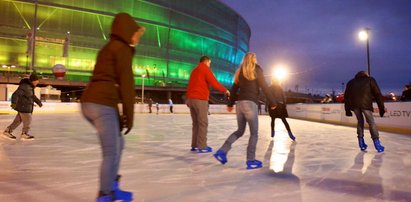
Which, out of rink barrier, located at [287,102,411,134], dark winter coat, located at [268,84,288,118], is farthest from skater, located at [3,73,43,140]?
rink barrier, located at [287,102,411,134]

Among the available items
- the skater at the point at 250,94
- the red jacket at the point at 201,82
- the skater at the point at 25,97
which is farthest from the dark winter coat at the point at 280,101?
the skater at the point at 25,97

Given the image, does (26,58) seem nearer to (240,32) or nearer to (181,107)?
(181,107)

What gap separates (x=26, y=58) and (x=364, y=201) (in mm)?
47720

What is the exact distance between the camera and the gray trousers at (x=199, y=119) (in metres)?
6.08

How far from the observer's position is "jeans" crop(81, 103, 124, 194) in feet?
8.52

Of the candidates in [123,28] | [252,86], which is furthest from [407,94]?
[123,28]

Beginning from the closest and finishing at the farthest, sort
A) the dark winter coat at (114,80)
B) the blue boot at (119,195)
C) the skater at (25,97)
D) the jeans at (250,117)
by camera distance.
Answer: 1. the dark winter coat at (114,80)
2. the blue boot at (119,195)
3. the jeans at (250,117)
4. the skater at (25,97)

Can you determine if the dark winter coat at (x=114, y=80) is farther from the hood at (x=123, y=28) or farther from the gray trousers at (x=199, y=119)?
the gray trousers at (x=199, y=119)

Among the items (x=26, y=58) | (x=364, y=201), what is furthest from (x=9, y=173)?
(x=26, y=58)

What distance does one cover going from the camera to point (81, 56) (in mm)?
47094

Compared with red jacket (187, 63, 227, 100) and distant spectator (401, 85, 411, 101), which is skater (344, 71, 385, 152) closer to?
red jacket (187, 63, 227, 100)

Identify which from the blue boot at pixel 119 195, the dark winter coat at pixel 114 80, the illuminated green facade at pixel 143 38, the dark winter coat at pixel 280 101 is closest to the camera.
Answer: the dark winter coat at pixel 114 80

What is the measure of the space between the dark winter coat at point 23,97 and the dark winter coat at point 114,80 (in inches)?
232

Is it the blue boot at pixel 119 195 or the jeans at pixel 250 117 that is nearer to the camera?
the blue boot at pixel 119 195
